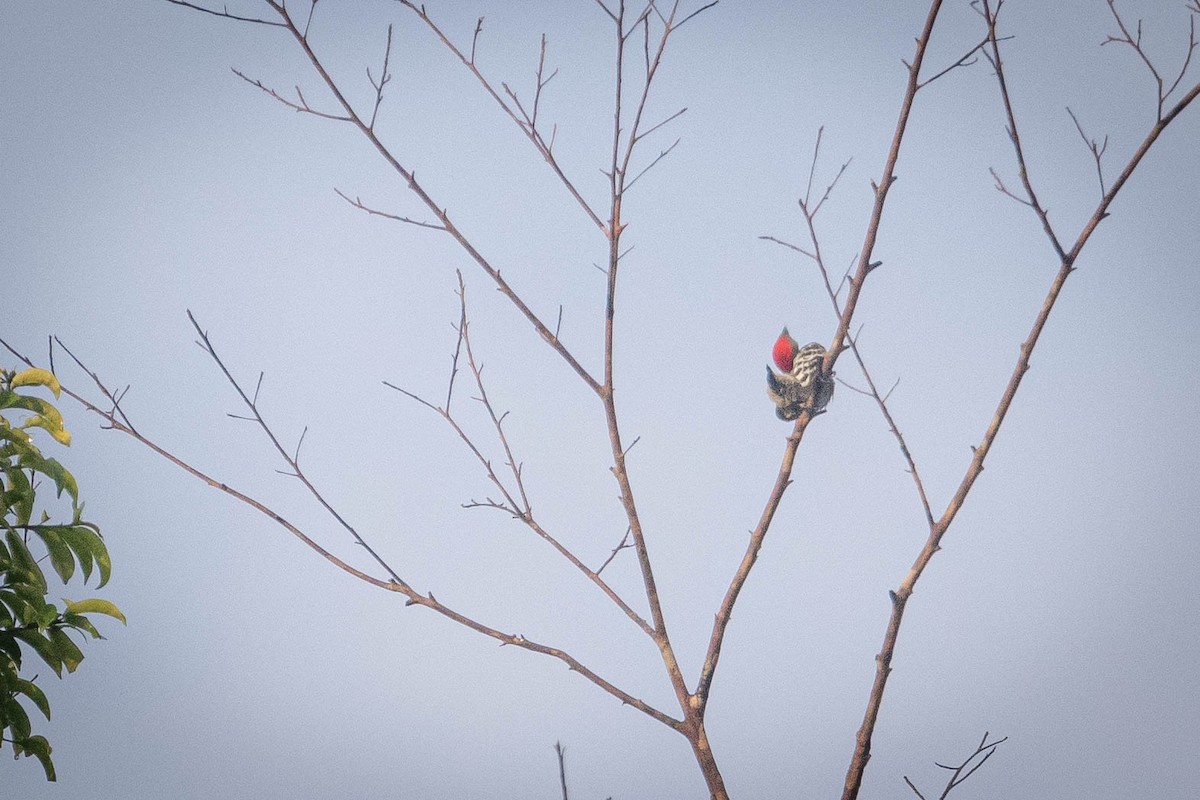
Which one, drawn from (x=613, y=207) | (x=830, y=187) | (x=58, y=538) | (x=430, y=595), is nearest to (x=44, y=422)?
(x=58, y=538)

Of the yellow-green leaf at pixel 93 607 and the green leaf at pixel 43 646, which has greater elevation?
the yellow-green leaf at pixel 93 607

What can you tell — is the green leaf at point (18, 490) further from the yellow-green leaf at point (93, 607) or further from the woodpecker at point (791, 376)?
the woodpecker at point (791, 376)

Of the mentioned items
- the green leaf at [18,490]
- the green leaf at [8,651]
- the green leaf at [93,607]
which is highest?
the green leaf at [18,490]

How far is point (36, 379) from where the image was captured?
0.94 metres

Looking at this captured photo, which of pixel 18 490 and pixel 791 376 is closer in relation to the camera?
pixel 18 490

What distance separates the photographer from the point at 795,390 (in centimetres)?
112

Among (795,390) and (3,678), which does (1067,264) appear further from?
(3,678)

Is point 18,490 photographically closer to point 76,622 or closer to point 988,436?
point 76,622

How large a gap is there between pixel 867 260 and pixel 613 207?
0.21 m

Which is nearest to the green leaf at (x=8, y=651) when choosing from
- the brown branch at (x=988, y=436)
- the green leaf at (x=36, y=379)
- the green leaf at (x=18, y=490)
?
the green leaf at (x=18, y=490)

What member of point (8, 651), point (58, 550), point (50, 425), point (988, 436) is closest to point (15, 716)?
point (8, 651)

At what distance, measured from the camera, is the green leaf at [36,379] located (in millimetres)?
920

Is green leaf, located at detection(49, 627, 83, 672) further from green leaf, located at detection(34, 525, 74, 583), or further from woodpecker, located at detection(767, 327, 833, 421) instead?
woodpecker, located at detection(767, 327, 833, 421)

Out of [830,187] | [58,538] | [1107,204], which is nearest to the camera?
[1107,204]
